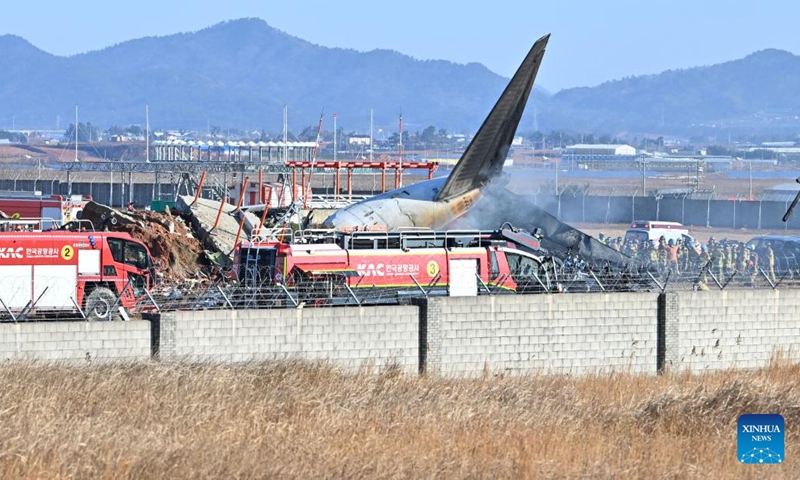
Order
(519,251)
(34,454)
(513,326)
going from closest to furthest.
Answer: (34,454) → (513,326) → (519,251)

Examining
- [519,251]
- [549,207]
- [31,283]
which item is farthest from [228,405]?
[549,207]

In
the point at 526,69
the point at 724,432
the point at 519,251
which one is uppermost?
the point at 526,69

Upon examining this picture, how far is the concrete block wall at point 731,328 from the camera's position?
3522 cm

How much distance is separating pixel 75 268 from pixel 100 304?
1071 millimetres

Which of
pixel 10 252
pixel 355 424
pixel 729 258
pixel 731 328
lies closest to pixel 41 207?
pixel 10 252

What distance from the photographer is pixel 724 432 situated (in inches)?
1081

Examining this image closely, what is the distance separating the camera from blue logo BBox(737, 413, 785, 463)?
21484mm

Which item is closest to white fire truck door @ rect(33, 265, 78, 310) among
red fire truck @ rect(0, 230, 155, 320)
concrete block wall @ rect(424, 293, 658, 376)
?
red fire truck @ rect(0, 230, 155, 320)

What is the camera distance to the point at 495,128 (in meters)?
50.3

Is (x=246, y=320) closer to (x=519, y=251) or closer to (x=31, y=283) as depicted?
(x=31, y=283)

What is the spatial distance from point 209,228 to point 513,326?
1906cm

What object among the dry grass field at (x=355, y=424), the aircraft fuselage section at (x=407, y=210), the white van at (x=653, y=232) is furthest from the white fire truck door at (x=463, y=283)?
the white van at (x=653, y=232)

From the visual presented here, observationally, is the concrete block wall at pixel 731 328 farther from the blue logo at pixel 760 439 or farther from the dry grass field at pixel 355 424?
the blue logo at pixel 760 439

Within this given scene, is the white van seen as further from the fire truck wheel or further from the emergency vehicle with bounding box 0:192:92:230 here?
the fire truck wheel
